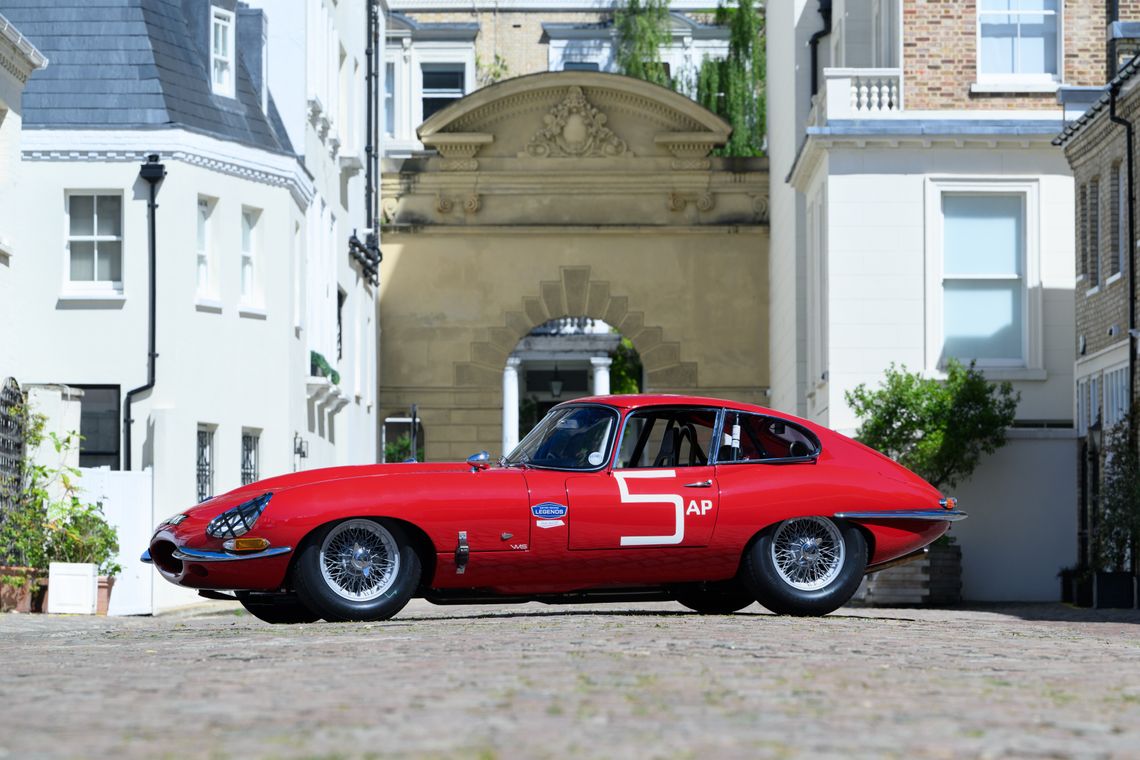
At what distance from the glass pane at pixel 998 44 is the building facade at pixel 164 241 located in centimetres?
936

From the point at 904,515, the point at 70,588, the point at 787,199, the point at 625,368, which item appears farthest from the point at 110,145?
the point at 625,368

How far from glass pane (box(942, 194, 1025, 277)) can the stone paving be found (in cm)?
1695

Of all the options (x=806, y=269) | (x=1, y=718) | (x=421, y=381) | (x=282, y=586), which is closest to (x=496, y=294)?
(x=421, y=381)

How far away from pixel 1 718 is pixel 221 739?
3.46ft

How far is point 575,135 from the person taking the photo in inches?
1543

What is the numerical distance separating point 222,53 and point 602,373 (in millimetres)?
23629

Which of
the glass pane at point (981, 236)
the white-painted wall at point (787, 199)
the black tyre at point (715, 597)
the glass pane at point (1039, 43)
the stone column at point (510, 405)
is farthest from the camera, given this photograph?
the stone column at point (510, 405)

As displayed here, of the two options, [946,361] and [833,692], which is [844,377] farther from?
[833,692]

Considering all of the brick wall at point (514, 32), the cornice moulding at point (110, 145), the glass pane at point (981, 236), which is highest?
the brick wall at point (514, 32)

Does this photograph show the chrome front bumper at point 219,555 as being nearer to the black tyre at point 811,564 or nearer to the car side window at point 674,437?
the car side window at point 674,437

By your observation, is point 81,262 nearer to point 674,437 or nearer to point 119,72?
point 119,72

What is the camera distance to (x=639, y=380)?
53.5m

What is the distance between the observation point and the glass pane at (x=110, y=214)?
26.5 meters

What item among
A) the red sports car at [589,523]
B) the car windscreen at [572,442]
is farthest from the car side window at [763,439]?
the car windscreen at [572,442]
